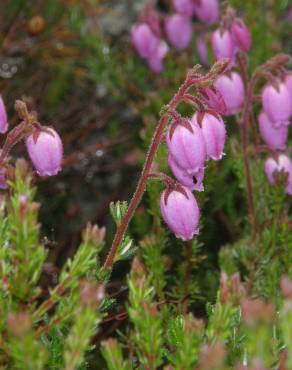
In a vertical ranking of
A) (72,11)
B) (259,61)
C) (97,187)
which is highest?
(72,11)

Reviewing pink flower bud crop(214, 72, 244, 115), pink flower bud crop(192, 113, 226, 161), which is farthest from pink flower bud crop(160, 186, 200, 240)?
pink flower bud crop(214, 72, 244, 115)

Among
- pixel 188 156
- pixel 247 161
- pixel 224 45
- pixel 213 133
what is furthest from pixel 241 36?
pixel 188 156

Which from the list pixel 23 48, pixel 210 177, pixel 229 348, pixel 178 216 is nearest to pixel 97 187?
pixel 23 48

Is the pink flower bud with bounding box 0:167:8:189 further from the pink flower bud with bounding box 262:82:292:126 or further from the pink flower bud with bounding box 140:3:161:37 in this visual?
the pink flower bud with bounding box 140:3:161:37

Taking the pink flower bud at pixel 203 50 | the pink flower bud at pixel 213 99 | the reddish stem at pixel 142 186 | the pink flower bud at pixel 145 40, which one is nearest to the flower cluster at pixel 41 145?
the reddish stem at pixel 142 186

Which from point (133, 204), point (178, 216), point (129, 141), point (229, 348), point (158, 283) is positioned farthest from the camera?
point (129, 141)

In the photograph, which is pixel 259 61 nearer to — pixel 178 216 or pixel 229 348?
pixel 178 216
